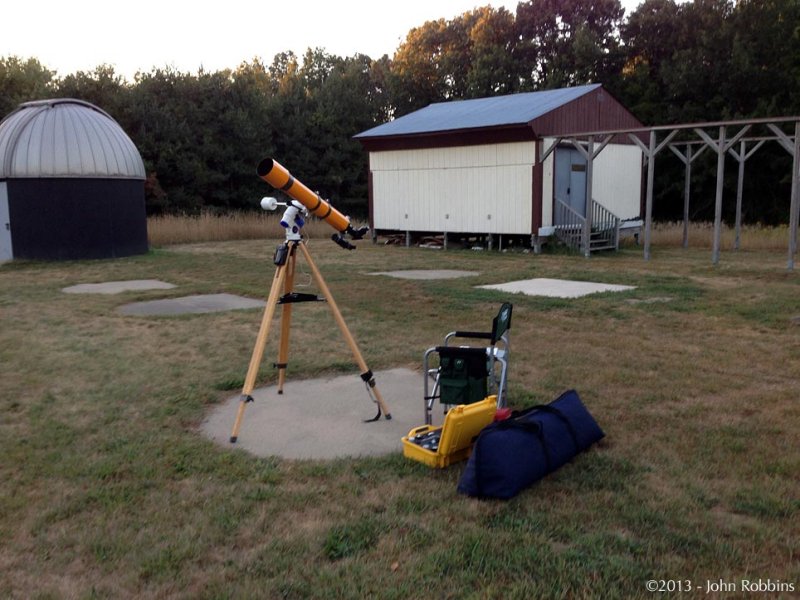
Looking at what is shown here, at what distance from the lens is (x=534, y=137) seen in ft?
57.8

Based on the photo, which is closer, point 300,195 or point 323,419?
point 300,195

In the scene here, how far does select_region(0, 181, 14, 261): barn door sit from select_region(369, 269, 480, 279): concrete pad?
8.86 metres

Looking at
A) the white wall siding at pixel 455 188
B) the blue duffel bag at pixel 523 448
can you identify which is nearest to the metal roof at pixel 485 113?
the white wall siding at pixel 455 188

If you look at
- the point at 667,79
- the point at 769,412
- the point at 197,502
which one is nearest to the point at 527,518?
the point at 197,502

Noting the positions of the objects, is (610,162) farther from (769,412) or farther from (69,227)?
(769,412)

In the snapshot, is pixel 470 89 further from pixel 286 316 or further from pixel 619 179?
pixel 286 316

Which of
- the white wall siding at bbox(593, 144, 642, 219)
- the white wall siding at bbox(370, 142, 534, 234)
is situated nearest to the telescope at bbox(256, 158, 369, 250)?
the white wall siding at bbox(370, 142, 534, 234)

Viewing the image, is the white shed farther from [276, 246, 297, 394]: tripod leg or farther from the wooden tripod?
the wooden tripod

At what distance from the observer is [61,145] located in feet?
53.3

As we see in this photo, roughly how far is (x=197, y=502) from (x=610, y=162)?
1919 centimetres

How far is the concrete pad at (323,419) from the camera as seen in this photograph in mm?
4172

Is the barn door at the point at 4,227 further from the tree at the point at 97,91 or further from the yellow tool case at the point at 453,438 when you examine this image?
the yellow tool case at the point at 453,438

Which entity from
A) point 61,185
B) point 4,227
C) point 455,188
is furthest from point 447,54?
point 4,227

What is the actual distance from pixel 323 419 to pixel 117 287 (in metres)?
8.24
